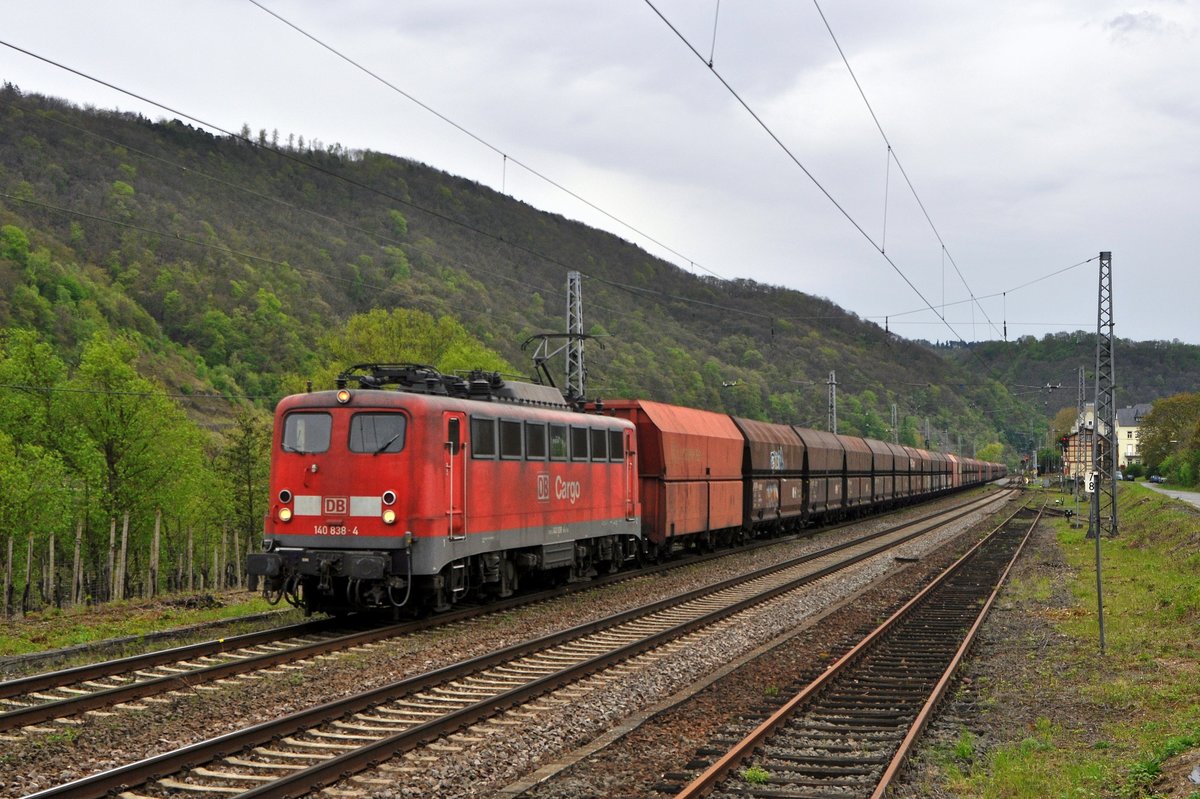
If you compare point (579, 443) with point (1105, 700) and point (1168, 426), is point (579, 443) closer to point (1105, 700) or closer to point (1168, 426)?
point (1105, 700)

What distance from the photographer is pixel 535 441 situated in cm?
A: 1978

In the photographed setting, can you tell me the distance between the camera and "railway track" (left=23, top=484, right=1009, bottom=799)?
8.32 metres

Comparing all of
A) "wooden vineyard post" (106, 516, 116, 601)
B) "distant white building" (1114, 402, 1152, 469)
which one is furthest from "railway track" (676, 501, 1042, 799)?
"distant white building" (1114, 402, 1152, 469)

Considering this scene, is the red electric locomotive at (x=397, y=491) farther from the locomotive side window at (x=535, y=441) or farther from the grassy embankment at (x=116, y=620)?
the grassy embankment at (x=116, y=620)

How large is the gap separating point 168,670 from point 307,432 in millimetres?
4918

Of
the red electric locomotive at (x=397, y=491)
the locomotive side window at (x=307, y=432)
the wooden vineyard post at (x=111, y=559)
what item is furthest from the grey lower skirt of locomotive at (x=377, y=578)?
the wooden vineyard post at (x=111, y=559)

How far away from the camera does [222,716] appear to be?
10625 mm

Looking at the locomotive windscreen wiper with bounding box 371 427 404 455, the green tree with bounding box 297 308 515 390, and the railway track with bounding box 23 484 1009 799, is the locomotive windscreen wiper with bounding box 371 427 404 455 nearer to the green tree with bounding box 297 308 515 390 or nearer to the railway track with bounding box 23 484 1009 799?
the railway track with bounding box 23 484 1009 799

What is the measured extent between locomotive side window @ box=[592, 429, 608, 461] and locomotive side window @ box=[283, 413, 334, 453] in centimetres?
717

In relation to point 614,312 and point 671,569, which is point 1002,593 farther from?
point 614,312

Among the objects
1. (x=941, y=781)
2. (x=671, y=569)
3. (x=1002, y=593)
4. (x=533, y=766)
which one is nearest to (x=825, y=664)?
(x=941, y=781)

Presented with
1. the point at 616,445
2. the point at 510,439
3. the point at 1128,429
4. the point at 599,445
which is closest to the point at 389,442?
the point at 510,439

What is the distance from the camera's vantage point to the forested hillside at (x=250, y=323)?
144ft

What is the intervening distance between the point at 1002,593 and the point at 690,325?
387ft
